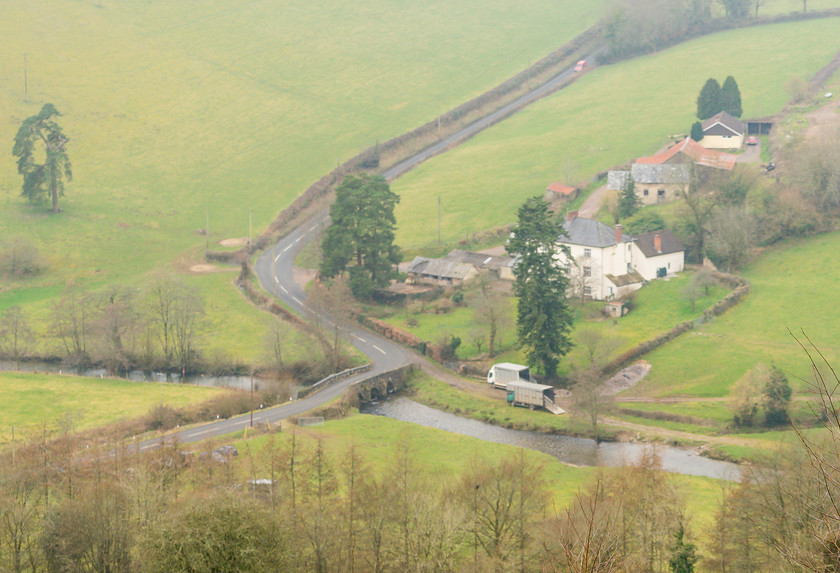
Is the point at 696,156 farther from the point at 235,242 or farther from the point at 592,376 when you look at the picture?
the point at 235,242

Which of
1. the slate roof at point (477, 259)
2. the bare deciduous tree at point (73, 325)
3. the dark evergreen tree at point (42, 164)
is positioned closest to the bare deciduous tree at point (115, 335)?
the bare deciduous tree at point (73, 325)

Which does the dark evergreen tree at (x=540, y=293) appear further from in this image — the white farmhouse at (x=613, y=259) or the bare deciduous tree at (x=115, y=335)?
the bare deciduous tree at (x=115, y=335)

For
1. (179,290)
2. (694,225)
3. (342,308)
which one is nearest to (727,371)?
(694,225)

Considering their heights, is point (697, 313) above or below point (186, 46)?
below

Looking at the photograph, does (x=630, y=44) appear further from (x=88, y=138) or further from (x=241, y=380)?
(x=241, y=380)

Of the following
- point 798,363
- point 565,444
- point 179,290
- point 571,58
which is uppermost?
→ point 571,58
